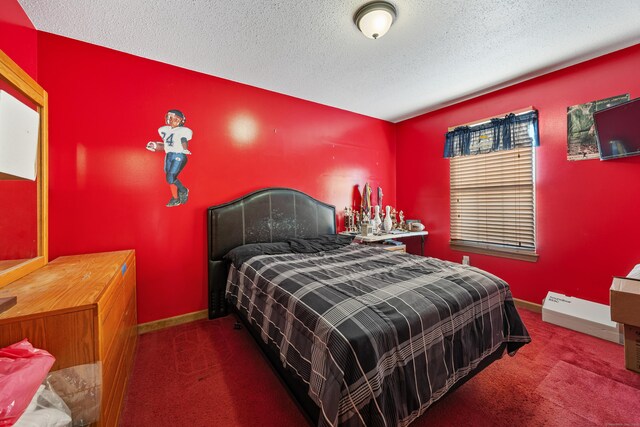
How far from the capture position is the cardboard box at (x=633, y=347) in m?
1.47

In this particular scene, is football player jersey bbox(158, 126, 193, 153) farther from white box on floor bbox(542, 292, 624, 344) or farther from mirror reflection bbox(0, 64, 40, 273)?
white box on floor bbox(542, 292, 624, 344)

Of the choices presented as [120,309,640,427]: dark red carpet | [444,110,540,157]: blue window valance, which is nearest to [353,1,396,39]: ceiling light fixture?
[444,110,540,157]: blue window valance

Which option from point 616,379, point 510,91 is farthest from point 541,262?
point 510,91

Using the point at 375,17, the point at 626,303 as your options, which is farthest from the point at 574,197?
the point at 375,17

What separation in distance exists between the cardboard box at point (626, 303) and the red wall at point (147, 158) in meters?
3.00

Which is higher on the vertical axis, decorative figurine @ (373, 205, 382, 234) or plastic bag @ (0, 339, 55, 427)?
decorative figurine @ (373, 205, 382, 234)

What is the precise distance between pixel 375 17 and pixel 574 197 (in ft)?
8.92

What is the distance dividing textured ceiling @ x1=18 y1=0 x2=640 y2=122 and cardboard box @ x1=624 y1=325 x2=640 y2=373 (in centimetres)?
225

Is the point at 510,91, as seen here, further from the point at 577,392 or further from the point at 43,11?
the point at 43,11

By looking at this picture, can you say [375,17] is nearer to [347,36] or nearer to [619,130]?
[347,36]

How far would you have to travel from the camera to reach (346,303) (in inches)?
53.3

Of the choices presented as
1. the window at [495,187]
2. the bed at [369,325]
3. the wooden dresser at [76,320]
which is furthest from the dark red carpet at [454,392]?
the window at [495,187]

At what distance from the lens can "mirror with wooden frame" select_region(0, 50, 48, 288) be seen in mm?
1339

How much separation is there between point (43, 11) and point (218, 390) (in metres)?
3.03
